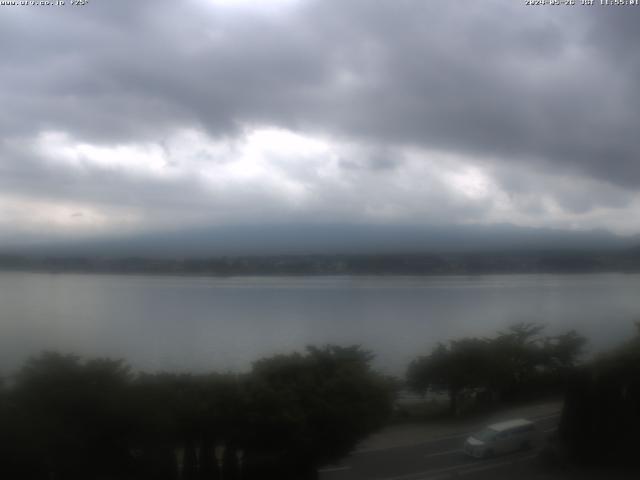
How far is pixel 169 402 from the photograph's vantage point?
6109 mm

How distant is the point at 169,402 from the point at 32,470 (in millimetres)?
1339

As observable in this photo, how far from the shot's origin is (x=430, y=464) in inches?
246

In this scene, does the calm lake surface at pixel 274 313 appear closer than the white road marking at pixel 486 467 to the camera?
No

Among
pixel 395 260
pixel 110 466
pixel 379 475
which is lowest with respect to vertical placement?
pixel 379 475

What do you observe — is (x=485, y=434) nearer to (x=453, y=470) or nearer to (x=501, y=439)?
(x=501, y=439)

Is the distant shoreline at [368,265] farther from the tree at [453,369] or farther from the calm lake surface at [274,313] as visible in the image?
the tree at [453,369]

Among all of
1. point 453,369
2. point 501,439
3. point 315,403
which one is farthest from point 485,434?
point 315,403

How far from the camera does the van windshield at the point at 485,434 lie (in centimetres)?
645

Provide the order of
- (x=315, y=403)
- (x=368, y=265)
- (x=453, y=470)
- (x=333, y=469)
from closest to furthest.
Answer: (x=453, y=470) → (x=333, y=469) → (x=315, y=403) → (x=368, y=265)

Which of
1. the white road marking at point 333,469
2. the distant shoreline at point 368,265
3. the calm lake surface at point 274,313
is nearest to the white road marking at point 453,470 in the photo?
the white road marking at point 333,469

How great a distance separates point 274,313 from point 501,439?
3523mm

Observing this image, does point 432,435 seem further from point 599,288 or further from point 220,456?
point 599,288

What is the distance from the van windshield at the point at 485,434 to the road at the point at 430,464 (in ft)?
0.41

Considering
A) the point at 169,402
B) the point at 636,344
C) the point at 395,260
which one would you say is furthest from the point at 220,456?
the point at 636,344
